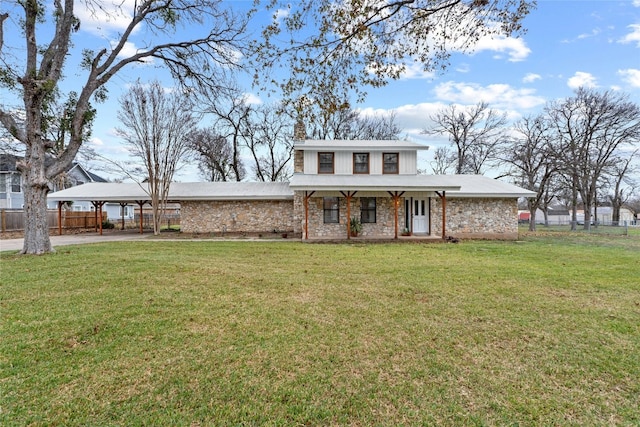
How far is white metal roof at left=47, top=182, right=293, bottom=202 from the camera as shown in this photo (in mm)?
17797

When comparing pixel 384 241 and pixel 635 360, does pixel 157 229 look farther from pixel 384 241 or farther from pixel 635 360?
pixel 635 360

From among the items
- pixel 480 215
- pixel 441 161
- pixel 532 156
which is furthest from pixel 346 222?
pixel 441 161

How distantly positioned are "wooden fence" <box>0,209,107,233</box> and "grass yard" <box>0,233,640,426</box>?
55.1ft

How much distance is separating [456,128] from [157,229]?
26.7 m

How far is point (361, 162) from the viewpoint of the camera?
16.7 metres

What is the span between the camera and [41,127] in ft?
32.4

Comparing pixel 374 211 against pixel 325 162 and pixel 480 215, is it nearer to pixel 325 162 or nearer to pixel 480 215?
pixel 325 162

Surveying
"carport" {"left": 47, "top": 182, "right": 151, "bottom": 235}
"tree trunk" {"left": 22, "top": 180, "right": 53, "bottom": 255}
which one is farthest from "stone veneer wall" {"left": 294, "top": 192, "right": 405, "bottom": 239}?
"tree trunk" {"left": 22, "top": 180, "right": 53, "bottom": 255}

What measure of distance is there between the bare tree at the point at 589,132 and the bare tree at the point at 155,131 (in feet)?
87.8

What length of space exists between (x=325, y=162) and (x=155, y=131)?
9.99 metres

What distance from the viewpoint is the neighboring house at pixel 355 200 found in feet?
49.7

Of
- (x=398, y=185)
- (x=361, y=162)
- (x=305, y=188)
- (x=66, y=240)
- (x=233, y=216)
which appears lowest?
(x=66, y=240)

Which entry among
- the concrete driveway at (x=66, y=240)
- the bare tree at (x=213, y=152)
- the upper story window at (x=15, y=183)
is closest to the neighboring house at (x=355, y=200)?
the concrete driveway at (x=66, y=240)

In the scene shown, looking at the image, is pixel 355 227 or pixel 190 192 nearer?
pixel 355 227
